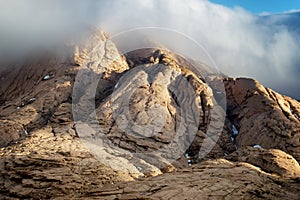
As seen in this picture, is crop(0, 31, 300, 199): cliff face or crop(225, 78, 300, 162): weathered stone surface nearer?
crop(0, 31, 300, 199): cliff face

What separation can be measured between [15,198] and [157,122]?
76.6 feet

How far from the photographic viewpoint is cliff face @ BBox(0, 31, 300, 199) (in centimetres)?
2688

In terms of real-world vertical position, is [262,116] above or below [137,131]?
above

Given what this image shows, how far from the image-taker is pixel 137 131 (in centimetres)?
4431

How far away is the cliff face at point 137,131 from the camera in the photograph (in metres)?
26.9

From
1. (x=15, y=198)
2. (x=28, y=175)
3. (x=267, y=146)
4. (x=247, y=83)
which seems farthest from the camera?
(x=247, y=83)

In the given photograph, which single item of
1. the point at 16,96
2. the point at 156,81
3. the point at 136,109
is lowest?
the point at 16,96

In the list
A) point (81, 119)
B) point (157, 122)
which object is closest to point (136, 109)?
point (157, 122)

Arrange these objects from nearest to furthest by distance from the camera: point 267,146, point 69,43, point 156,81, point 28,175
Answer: point 28,175
point 267,146
point 156,81
point 69,43

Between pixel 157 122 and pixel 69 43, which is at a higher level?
pixel 69 43

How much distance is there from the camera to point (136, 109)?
4728 cm

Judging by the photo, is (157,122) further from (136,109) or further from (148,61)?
(148,61)

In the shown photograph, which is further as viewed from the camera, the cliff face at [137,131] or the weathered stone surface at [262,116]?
the weathered stone surface at [262,116]

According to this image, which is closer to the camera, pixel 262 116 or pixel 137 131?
pixel 137 131
